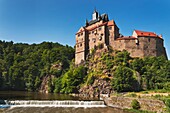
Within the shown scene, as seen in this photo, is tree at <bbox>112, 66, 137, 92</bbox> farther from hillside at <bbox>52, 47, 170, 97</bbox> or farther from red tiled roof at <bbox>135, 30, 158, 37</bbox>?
red tiled roof at <bbox>135, 30, 158, 37</bbox>

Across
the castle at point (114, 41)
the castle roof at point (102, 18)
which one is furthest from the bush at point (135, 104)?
the castle roof at point (102, 18)

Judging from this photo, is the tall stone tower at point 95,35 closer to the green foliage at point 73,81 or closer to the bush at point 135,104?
the green foliage at point 73,81


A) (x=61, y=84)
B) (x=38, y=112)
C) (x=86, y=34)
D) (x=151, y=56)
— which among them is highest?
(x=86, y=34)

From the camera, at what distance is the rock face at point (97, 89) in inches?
1992

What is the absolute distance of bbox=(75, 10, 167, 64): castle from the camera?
65.1m

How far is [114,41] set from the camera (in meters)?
66.8

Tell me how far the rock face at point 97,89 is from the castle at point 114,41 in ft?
54.6

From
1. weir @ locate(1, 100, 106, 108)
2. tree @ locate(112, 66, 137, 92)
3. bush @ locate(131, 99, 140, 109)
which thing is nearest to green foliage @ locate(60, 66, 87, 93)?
tree @ locate(112, 66, 137, 92)

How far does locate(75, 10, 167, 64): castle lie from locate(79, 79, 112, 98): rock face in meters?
16.6

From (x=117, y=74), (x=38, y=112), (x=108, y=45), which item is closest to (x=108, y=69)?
(x=117, y=74)

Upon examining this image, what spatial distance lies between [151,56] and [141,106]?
122 feet

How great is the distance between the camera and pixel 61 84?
67.2 meters

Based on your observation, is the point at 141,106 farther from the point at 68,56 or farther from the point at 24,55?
the point at 24,55

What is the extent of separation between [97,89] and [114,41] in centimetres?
2197
